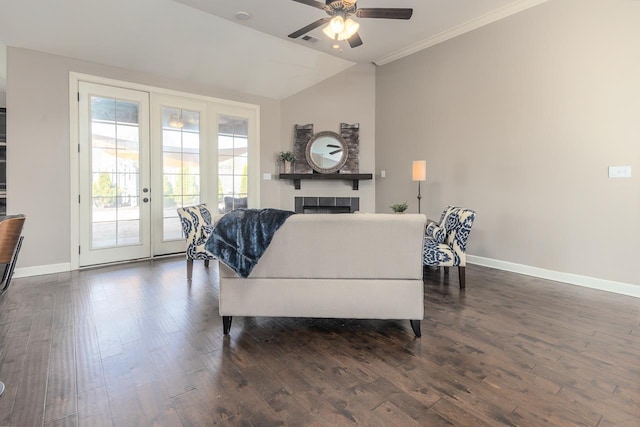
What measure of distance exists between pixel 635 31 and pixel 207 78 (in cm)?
513

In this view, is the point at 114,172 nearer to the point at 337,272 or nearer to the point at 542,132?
the point at 337,272

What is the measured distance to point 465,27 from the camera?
4.41 meters

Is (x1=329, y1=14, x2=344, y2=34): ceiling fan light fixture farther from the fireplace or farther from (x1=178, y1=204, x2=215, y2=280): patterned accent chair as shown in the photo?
the fireplace

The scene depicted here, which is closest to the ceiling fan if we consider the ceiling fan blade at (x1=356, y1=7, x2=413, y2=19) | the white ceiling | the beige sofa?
the ceiling fan blade at (x1=356, y1=7, x2=413, y2=19)

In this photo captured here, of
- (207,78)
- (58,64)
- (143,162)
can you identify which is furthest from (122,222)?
(207,78)

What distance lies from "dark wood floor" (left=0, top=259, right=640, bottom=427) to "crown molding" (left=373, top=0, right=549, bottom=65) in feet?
11.3

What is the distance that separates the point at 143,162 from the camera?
4.51m

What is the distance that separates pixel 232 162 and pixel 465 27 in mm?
4023

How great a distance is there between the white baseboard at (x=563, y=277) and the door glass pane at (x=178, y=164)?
432cm

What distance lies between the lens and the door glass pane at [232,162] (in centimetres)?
530

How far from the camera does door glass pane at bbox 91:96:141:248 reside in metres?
4.18

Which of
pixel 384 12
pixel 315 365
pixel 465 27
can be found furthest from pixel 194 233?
pixel 465 27

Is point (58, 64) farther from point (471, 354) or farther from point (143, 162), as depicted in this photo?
point (471, 354)

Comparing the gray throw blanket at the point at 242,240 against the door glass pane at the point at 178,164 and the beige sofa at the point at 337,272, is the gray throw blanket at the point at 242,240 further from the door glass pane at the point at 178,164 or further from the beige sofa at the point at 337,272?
the door glass pane at the point at 178,164
